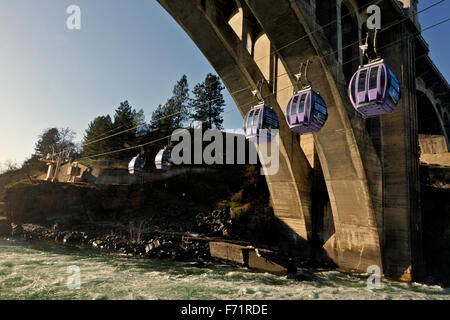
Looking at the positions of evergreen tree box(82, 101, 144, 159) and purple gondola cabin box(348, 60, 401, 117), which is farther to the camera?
evergreen tree box(82, 101, 144, 159)

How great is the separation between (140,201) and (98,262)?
1366 cm

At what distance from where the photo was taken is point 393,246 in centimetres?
1310

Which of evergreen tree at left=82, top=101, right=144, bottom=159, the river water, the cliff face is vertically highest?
evergreen tree at left=82, top=101, right=144, bottom=159

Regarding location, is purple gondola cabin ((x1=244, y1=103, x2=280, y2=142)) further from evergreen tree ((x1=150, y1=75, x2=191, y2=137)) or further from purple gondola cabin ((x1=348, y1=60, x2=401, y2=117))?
evergreen tree ((x1=150, y1=75, x2=191, y2=137))

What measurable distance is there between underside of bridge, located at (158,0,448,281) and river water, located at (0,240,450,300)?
2.11 m

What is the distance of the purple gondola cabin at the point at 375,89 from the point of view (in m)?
6.48

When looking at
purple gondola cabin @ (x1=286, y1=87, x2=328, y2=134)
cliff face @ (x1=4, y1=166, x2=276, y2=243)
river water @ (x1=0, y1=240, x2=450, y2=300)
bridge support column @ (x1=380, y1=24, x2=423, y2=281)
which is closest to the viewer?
purple gondola cabin @ (x1=286, y1=87, x2=328, y2=134)

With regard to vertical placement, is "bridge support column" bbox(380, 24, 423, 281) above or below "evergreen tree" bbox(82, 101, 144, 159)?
below

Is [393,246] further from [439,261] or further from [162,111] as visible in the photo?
[162,111]

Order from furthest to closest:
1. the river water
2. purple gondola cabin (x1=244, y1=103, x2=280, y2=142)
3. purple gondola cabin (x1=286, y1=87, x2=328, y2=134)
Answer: purple gondola cabin (x1=244, y1=103, x2=280, y2=142), the river water, purple gondola cabin (x1=286, y1=87, x2=328, y2=134)

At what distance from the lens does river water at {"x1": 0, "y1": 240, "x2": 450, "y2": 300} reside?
865cm

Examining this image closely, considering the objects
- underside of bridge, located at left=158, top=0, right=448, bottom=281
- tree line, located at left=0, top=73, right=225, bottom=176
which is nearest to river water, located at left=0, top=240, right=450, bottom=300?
underside of bridge, located at left=158, top=0, right=448, bottom=281

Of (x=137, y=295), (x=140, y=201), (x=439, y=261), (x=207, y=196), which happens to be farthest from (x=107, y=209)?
(x=439, y=261)

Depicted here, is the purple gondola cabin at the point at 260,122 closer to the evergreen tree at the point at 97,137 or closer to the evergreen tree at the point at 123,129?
the evergreen tree at the point at 123,129
